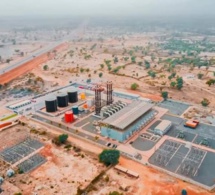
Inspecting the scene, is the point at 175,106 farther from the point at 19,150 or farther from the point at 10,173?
the point at 10,173

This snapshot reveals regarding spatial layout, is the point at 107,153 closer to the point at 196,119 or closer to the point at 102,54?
the point at 196,119

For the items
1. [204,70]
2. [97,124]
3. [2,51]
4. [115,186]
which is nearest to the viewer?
[115,186]

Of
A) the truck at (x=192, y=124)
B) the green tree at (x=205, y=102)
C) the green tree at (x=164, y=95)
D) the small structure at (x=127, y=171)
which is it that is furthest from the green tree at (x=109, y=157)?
the green tree at (x=205, y=102)

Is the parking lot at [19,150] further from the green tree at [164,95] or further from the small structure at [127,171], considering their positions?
the green tree at [164,95]

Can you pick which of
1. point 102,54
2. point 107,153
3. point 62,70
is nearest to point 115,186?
point 107,153

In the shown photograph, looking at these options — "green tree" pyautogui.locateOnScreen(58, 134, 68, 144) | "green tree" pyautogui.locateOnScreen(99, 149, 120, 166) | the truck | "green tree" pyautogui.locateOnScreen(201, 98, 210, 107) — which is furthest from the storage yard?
"green tree" pyautogui.locateOnScreen(201, 98, 210, 107)

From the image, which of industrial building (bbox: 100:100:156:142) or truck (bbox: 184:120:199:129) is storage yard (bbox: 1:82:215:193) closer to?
industrial building (bbox: 100:100:156:142)

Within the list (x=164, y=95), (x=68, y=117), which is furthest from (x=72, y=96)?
(x=164, y=95)
